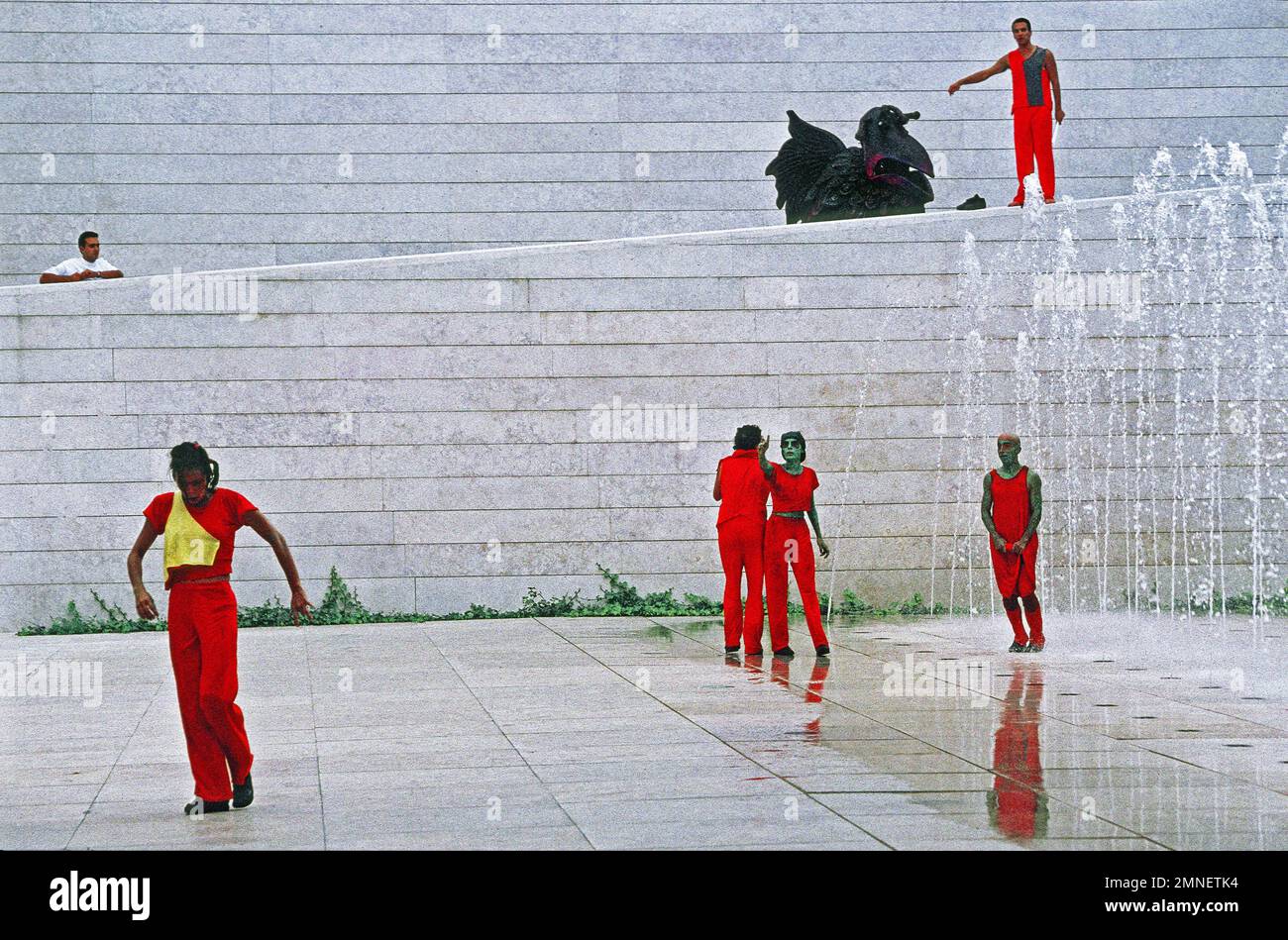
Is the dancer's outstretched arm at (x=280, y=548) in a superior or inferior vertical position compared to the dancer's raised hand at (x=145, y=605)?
superior

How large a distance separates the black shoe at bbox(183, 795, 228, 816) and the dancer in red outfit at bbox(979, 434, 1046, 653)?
7490mm

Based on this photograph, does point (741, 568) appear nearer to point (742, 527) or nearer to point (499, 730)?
point (742, 527)

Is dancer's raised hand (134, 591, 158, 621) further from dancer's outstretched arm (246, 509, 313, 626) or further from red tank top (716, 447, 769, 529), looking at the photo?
red tank top (716, 447, 769, 529)

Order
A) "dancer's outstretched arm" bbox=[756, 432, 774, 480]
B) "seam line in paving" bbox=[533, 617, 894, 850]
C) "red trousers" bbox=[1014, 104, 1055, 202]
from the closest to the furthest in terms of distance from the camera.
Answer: "seam line in paving" bbox=[533, 617, 894, 850] < "dancer's outstretched arm" bbox=[756, 432, 774, 480] < "red trousers" bbox=[1014, 104, 1055, 202]

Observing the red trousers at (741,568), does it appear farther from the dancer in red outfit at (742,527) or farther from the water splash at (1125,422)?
the water splash at (1125,422)

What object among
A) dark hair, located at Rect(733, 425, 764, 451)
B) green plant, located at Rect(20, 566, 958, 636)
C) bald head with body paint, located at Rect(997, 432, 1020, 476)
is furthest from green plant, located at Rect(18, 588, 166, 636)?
bald head with body paint, located at Rect(997, 432, 1020, 476)

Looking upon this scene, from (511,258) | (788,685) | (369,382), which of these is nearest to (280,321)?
(369,382)

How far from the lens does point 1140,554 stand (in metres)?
17.4

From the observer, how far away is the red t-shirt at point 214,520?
303 inches

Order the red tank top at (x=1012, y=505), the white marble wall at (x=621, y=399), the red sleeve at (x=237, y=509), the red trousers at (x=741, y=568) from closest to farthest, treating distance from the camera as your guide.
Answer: the red sleeve at (x=237, y=509), the red trousers at (x=741, y=568), the red tank top at (x=1012, y=505), the white marble wall at (x=621, y=399)

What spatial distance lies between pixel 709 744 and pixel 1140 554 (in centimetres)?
967

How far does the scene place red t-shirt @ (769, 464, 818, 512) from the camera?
13.1 m

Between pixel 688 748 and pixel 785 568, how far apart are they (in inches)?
180

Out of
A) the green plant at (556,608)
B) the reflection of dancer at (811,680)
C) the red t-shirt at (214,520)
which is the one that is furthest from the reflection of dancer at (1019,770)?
the green plant at (556,608)
